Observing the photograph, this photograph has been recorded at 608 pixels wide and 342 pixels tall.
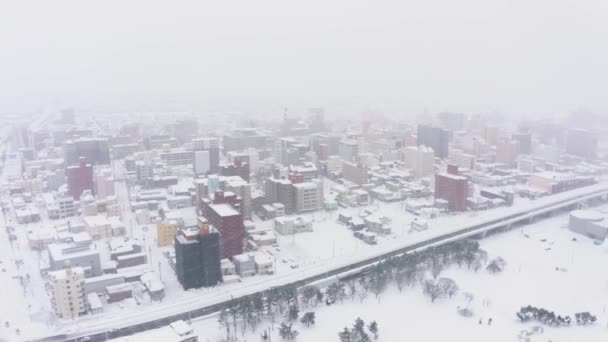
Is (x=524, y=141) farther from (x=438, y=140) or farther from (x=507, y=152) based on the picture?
(x=438, y=140)

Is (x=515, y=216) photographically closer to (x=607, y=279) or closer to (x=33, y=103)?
(x=607, y=279)

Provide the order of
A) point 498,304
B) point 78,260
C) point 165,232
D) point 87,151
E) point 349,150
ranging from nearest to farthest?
point 498,304, point 78,260, point 165,232, point 87,151, point 349,150

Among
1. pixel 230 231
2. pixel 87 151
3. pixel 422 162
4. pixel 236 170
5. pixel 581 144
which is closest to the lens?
pixel 230 231

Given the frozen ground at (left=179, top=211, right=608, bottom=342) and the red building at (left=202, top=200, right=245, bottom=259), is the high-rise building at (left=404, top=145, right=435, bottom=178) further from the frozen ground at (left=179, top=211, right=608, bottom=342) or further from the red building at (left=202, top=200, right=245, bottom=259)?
the red building at (left=202, top=200, right=245, bottom=259)

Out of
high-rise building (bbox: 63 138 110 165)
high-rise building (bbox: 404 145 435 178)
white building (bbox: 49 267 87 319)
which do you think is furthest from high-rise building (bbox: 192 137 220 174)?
white building (bbox: 49 267 87 319)

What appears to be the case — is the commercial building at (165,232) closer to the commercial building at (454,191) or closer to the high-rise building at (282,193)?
the high-rise building at (282,193)

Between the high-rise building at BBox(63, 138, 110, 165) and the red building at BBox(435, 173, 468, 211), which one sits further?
the high-rise building at BBox(63, 138, 110, 165)

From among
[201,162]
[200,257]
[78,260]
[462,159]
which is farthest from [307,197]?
[462,159]
